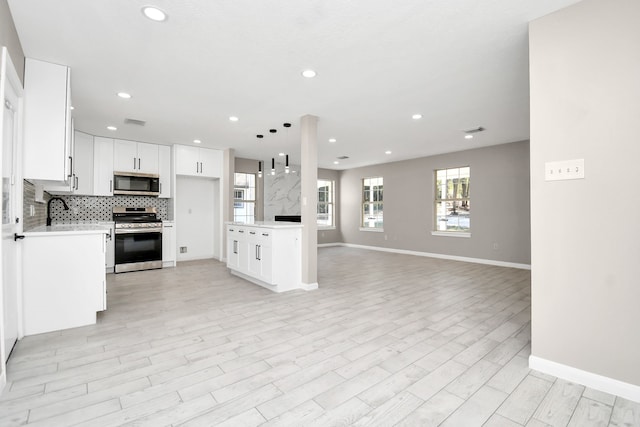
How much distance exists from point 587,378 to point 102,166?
7252 mm

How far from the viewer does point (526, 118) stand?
4.71 m

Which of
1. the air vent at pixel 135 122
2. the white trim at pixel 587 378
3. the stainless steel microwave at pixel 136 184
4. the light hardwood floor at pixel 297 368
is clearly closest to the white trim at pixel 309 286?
the light hardwood floor at pixel 297 368

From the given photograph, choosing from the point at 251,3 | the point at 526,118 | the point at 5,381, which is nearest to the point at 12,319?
the point at 5,381

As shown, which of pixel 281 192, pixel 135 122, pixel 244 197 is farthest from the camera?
pixel 281 192

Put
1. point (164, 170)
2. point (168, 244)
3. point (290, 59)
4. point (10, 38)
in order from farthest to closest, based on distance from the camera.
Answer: point (164, 170) < point (168, 244) < point (290, 59) < point (10, 38)

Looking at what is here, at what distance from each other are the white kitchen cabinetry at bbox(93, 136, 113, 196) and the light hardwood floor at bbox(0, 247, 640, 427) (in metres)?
2.75

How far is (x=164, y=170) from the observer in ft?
20.9

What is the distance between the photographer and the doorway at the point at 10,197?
7.20 feet

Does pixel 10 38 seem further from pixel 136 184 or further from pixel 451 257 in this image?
pixel 451 257

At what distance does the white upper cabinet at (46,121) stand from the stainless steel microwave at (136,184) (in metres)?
3.01

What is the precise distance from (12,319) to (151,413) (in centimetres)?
174

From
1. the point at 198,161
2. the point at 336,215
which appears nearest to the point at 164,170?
the point at 198,161

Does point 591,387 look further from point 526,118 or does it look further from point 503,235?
point 503,235

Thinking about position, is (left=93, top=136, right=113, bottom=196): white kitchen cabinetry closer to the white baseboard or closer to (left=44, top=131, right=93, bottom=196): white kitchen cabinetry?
(left=44, top=131, right=93, bottom=196): white kitchen cabinetry
